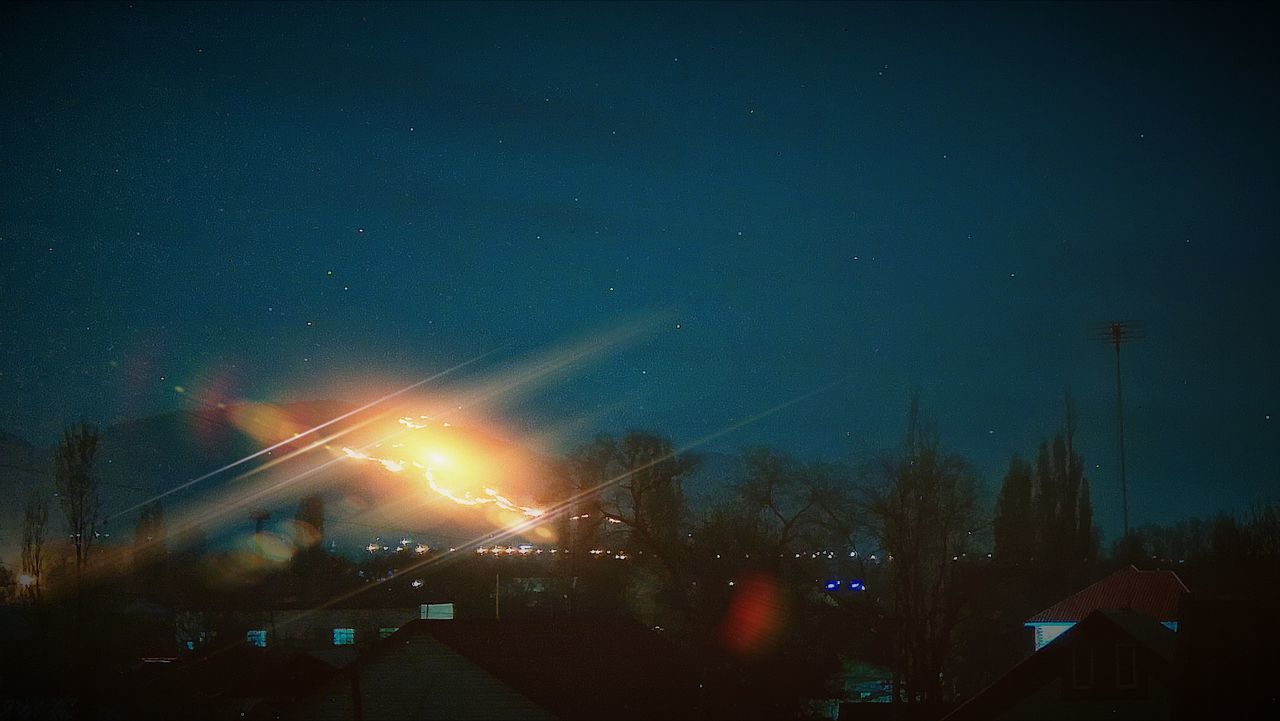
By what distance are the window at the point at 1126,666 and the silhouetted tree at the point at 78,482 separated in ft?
123

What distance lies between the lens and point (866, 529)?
50.0 meters

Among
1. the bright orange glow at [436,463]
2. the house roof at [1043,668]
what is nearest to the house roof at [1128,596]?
the house roof at [1043,668]


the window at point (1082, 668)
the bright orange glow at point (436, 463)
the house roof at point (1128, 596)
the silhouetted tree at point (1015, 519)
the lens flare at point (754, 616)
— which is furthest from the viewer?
the silhouetted tree at point (1015, 519)

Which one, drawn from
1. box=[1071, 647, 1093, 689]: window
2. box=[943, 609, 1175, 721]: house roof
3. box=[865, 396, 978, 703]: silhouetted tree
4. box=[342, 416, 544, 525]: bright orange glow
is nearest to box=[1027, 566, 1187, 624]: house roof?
box=[865, 396, 978, 703]: silhouetted tree

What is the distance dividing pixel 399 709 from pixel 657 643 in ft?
31.0

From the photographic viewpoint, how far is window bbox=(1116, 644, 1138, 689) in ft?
73.1

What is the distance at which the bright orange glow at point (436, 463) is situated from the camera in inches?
859

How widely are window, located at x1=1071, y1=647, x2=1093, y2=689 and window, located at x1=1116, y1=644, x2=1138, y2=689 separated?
545 millimetres

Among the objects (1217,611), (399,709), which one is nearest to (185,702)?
(399,709)

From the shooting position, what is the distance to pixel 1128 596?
45.7 m

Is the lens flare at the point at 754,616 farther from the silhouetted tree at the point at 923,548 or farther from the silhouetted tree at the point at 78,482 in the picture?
the silhouetted tree at the point at 78,482

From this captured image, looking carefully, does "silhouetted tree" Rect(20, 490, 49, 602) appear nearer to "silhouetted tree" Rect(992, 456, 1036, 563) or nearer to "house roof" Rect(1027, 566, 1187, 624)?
"house roof" Rect(1027, 566, 1187, 624)

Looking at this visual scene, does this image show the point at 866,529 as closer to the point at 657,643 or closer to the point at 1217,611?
the point at 657,643

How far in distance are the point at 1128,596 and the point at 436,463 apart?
3359 cm
